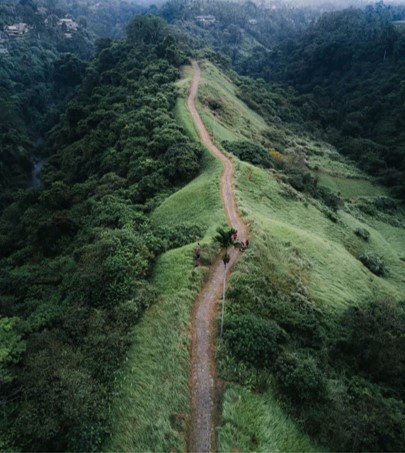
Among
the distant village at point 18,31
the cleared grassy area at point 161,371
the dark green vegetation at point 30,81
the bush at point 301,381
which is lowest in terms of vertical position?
the bush at point 301,381

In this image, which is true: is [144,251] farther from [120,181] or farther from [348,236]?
[348,236]

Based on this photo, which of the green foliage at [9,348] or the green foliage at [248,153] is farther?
the green foliage at [248,153]

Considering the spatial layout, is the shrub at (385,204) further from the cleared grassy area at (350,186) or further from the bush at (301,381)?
the bush at (301,381)

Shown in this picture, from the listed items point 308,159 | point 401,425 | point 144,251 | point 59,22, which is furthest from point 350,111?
point 59,22

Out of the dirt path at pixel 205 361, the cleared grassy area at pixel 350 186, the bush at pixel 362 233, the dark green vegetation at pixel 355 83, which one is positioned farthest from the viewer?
the dark green vegetation at pixel 355 83

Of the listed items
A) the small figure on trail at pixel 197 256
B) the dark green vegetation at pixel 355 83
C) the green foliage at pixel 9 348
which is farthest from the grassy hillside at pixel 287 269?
the dark green vegetation at pixel 355 83
